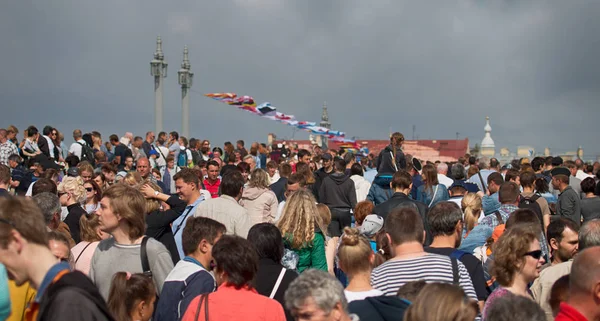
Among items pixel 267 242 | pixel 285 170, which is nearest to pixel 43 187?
pixel 267 242

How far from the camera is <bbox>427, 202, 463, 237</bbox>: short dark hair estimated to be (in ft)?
18.8

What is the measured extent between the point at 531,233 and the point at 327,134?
112 feet

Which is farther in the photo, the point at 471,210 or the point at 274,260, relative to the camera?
the point at 471,210

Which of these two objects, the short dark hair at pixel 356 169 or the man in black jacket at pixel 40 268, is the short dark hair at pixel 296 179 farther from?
the man in black jacket at pixel 40 268

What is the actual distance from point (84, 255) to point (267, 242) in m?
1.86

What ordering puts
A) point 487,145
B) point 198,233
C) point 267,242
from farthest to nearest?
1. point 487,145
2. point 267,242
3. point 198,233

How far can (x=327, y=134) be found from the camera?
39.1 m

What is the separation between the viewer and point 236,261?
4.49 m

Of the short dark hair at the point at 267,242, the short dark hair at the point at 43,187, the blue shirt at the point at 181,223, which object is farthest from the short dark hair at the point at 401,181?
the short dark hair at the point at 43,187

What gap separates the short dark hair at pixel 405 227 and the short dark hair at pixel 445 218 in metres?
0.61

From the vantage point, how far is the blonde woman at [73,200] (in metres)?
8.09

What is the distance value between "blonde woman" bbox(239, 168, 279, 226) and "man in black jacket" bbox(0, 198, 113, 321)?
597 centimetres

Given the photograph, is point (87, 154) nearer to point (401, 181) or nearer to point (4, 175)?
point (4, 175)

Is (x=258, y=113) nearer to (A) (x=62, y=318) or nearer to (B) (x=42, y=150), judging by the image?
(B) (x=42, y=150)
